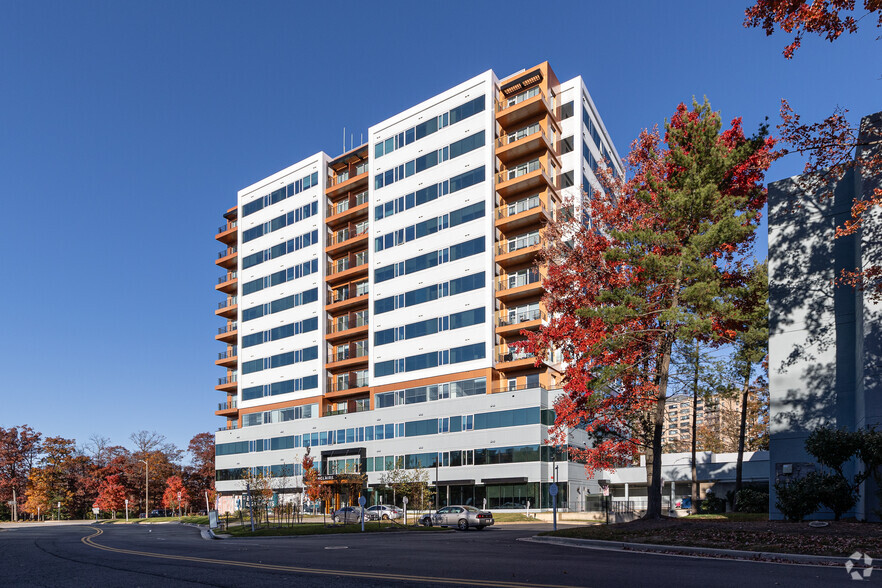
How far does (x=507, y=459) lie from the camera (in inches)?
2240

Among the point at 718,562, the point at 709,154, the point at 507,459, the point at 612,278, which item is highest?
the point at 709,154

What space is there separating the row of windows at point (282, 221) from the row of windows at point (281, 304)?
830 cm

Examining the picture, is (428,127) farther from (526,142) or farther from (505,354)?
(505,354)

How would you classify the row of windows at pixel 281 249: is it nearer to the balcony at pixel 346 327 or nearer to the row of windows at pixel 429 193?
the balcony at pixel 346 327

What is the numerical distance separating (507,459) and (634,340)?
29378 millimetres

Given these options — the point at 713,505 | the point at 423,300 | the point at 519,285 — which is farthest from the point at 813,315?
the point at 423,300

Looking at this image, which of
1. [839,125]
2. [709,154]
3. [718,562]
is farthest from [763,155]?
[718,562]

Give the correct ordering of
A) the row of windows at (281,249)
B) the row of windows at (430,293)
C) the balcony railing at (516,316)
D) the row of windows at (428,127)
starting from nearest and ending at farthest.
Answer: the balcony railing at (516,316), the row of windows at (430,293), the row of windows at (428,127), the row of windows at (281,249)

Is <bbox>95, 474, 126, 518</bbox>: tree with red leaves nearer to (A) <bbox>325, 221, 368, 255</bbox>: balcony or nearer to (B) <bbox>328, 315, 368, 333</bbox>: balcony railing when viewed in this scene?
(B) <bbox>328, 315, 368, 333</bbox>: balcony railing

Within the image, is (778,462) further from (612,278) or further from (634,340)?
(612,278)

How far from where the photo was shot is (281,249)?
258 feet

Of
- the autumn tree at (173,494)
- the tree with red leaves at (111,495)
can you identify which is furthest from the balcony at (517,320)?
the tree with red leaves at (111,495)

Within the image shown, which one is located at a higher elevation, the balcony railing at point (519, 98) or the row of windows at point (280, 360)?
the balcony railing at point (519, 98)

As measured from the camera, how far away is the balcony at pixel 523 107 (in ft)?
195
